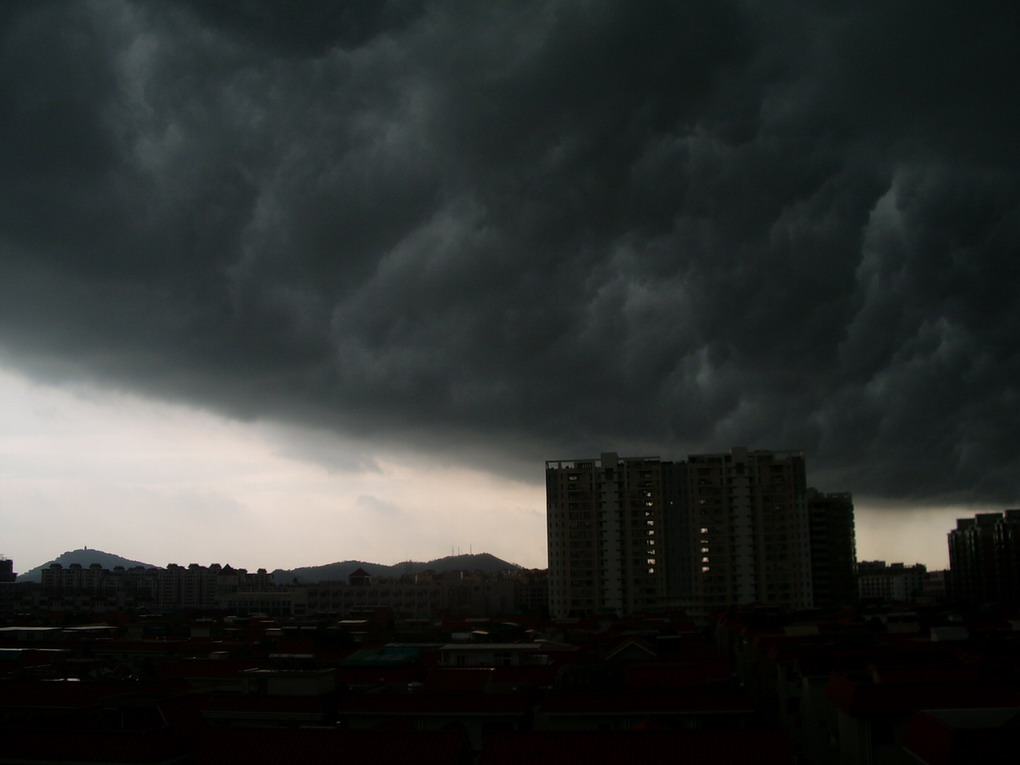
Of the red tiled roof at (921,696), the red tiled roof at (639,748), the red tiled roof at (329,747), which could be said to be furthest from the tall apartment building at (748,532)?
the red tiled roof at (329,747)

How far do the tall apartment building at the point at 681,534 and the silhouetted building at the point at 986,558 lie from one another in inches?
1772

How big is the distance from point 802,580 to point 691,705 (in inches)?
3392

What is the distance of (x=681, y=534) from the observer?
363ft

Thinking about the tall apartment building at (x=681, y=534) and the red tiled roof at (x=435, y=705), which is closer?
the red tiled roof at (x=435, y=705)

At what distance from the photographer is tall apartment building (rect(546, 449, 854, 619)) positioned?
10800cm

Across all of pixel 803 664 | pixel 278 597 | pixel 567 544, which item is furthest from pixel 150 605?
pixel 803 664

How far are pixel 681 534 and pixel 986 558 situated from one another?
7048 cm

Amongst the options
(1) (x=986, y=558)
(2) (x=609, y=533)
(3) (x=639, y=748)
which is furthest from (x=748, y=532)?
(3) (x=639, y=748)

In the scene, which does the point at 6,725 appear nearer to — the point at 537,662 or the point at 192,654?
the point at 537,662

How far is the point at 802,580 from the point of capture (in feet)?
351

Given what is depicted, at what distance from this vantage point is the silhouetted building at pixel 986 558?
144m

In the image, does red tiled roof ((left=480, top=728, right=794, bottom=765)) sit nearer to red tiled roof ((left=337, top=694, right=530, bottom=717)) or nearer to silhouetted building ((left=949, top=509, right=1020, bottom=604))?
red tiled roof ((left=337, top=694, right=530, bottom=717))

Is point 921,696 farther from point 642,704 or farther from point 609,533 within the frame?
point 609,533

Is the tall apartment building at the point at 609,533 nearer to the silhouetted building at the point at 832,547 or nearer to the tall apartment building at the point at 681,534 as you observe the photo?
the tall apartment building at the point at 681,534
